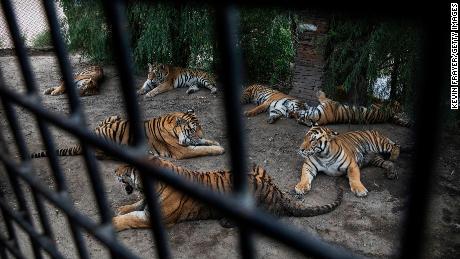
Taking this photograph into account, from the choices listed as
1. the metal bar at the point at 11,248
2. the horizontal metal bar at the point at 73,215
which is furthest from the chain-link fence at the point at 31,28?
the horizontal metal bar at the point at 73,215

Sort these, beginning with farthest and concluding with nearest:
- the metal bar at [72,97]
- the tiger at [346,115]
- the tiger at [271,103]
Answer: the tiger at [271,103] → the tiger at [346,115] → the metal bar at [72,97]

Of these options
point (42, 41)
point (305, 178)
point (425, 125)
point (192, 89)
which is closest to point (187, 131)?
point (305, 178)

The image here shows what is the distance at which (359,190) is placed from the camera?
13.7 feet

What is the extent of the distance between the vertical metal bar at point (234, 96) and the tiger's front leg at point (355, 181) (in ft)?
12.4

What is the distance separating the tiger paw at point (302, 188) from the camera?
13.9 feet

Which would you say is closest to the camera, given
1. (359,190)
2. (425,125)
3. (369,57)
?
(425,125)

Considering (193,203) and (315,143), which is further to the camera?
(315,143)

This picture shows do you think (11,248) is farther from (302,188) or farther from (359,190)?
(359,190)

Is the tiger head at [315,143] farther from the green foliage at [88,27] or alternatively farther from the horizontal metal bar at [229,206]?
the green foliage at [88,27]

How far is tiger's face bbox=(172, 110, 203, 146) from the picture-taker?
16.4 ft

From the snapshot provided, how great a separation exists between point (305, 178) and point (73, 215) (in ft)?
11.8

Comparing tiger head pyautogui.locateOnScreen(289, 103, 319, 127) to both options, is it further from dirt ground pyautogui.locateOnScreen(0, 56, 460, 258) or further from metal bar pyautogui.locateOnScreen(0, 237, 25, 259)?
metal bar pyautogui.locateOnScreen(0, 237, 25, 259)

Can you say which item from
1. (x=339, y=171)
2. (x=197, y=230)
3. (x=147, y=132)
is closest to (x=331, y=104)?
(x=339, y=171)

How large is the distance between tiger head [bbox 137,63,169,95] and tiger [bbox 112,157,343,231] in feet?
12.2
